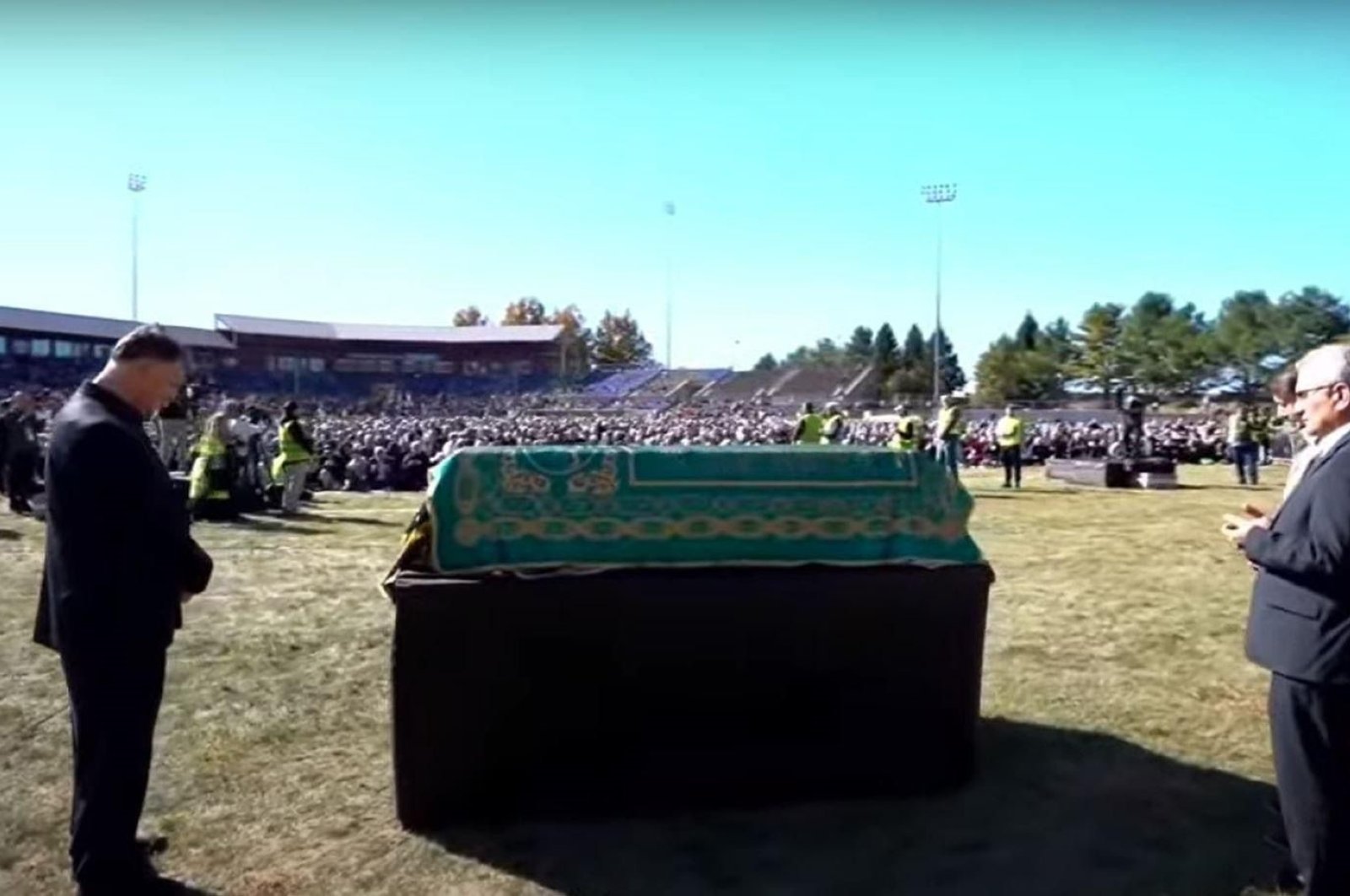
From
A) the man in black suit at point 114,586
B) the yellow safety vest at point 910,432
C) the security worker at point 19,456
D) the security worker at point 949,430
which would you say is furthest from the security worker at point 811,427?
the man in black suit at point 114,586

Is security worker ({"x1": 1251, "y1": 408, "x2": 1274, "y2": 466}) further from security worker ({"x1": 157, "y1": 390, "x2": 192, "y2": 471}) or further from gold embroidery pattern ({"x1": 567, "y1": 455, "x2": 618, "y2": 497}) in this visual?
gold embroidery pattern ({"x1": 567, "y1": 455, "x2": 618, "y2": 497})

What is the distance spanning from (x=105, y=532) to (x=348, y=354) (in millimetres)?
82331

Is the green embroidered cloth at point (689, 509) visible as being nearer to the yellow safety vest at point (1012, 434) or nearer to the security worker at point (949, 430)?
the security worker at point (949, 430)

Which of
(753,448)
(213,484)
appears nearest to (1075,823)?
(753,448)

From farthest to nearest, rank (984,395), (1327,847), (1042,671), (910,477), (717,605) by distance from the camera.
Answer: (984,395), (1042,671), (910,477), (717,605), (1327,847)

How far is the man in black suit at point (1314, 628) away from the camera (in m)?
3.28

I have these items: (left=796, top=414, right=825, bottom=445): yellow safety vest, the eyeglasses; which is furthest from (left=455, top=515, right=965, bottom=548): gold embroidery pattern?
(left=796, top=414, right=825, bottom=445): yellow safety vest

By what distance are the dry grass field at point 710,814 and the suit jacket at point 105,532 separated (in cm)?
98

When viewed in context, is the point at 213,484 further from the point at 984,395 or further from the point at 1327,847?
the point at 984,395

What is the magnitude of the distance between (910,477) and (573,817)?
6.12ft

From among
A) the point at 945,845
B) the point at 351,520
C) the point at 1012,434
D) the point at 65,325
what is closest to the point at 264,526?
the point at 351,520

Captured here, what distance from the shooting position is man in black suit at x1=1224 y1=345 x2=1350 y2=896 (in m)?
3.28

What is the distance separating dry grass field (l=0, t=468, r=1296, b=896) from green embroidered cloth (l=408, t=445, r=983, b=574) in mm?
1025

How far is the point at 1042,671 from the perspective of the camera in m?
6.78
